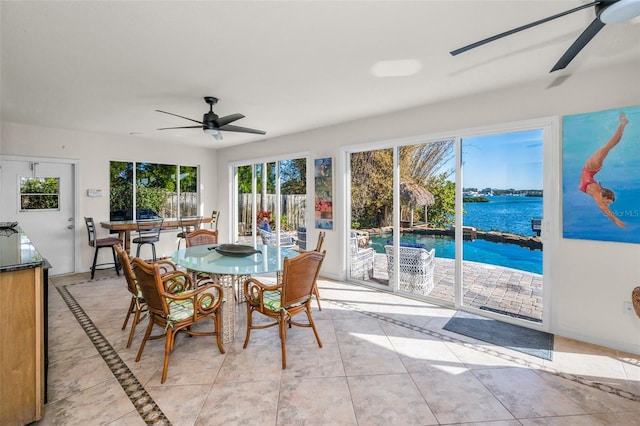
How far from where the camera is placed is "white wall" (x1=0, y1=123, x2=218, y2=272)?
486cm

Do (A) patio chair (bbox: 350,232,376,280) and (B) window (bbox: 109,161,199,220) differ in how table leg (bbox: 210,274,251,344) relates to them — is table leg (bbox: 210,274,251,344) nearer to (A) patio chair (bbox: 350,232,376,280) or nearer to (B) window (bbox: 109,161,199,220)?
(A) patio chair (bbox: 350,232,376,280)

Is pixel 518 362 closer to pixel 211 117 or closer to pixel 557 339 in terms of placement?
pixel 557 339

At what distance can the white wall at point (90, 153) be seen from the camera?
486cm

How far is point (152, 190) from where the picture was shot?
6352mm

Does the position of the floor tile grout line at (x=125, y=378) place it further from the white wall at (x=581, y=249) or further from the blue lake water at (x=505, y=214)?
the white wall at (x=581, y=249)

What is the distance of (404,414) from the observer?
6.34 ft

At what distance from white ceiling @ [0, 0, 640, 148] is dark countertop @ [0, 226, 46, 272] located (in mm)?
1536

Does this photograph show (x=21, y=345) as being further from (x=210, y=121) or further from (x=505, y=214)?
(x=505, y=214)

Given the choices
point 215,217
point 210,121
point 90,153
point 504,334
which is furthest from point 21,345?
point 215,217

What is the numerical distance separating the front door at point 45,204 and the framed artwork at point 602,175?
726 cm

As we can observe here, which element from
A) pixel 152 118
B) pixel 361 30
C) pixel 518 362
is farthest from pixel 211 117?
pixel 518 362

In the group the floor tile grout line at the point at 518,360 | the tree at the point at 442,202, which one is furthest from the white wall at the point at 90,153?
the tree at the point at 442,202

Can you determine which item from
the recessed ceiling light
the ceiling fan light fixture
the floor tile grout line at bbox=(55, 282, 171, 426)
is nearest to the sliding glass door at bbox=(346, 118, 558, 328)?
the recessed ceiling light

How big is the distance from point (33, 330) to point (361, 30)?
2.89m
